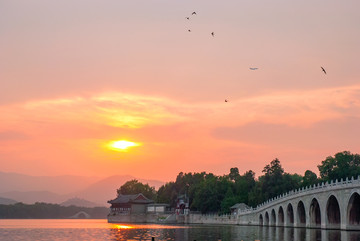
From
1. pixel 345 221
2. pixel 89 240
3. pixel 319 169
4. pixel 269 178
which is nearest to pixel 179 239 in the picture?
pixel 89 240

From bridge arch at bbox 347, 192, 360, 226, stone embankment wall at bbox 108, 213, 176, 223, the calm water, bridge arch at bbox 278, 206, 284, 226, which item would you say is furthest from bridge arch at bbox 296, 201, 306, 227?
stone embankment wall at bbox 108, 213, 176, 223

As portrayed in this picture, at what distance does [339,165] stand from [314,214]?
3442cm

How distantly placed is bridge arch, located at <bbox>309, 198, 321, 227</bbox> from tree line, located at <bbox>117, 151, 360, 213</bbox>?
2456cm

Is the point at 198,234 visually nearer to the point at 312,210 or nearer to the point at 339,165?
the point at 312,210

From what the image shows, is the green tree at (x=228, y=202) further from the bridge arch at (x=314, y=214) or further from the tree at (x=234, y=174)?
the bridge arch at (x=314, y=214)

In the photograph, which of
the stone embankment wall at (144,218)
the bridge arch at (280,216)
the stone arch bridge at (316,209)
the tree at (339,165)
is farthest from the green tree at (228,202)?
the bridge arch at (280,216)

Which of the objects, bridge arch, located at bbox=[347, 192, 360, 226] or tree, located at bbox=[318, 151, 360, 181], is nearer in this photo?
bridge arch, located at bbox=[347, 192, 360, 226]

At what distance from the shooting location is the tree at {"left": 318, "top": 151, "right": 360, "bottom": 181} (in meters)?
106

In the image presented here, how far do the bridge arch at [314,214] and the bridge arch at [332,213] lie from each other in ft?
14.4

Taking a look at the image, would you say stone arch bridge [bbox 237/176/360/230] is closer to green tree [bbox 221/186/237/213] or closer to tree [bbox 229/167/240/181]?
green tree [bbox 221/186/237/213]

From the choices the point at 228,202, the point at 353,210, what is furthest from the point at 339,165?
the point at 353,210

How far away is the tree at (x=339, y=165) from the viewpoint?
106 metres

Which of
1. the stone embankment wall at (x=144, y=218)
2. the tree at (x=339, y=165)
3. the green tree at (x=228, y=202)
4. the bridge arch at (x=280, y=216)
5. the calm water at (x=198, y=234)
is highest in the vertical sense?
the tree at (x=339, y=165)

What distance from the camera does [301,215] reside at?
277 feet
